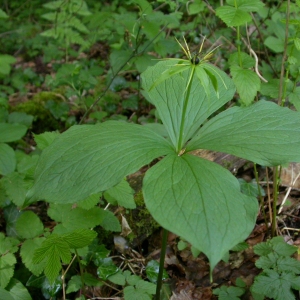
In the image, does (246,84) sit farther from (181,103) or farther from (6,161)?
(6,161)

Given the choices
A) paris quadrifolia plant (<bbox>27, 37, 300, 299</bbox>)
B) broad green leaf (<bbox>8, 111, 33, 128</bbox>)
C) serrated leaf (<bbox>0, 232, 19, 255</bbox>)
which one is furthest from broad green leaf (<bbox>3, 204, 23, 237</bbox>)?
paris quadrifolia plant (<bbox>27, 37, 300, 299</bbox>)

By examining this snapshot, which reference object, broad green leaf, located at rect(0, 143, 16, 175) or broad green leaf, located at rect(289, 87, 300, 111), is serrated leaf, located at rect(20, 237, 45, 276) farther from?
broad green leaf, located at rect(289, 87, 300, 111)

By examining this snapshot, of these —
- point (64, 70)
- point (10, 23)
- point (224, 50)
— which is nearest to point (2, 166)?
point (64, 70)

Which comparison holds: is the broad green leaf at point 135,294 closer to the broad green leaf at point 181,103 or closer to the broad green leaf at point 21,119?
the broad green leaf at point 181,103

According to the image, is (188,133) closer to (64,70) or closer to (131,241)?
(131,241)

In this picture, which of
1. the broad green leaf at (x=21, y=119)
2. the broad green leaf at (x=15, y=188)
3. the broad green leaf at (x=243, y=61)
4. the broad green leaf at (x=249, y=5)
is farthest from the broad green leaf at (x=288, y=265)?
the broad green leaf at (x=21, y=119)
